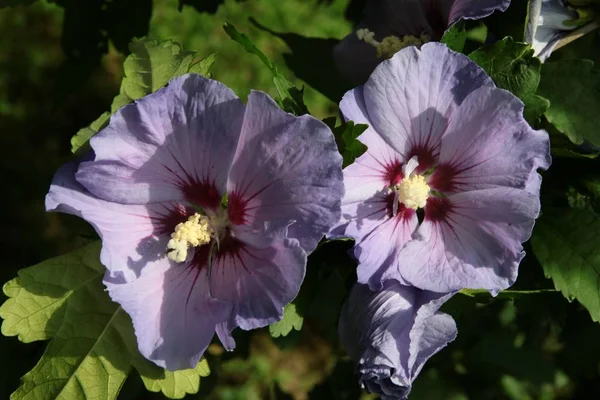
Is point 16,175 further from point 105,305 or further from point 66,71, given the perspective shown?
point 105,305

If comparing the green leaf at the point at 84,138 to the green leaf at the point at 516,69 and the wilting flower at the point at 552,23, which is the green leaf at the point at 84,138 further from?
the wilting flower at the point at 552,23

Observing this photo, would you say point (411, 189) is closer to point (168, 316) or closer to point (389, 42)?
point (389, 42)

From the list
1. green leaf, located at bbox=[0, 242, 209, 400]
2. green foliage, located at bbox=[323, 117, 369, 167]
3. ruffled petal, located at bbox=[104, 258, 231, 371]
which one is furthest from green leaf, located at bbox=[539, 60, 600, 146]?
green leaf, located at bbox=[0, 242, 209, 400]

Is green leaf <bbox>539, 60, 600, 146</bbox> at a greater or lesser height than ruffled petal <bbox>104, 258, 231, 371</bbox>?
greater

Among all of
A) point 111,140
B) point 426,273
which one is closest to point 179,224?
point 111,140

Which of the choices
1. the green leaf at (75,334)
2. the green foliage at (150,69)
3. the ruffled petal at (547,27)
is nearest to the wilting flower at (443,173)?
the ruffled petal at (547,27)

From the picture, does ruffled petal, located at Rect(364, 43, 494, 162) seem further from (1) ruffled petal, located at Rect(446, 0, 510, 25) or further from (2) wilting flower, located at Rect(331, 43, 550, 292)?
(1) ruffled petal, located at Rect(446, 0, 510, 25)

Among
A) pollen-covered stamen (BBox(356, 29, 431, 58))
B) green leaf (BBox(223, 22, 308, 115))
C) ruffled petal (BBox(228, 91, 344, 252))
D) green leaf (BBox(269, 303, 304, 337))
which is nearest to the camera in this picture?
ruffled petal (BBox(228, 91, 344, 252))
